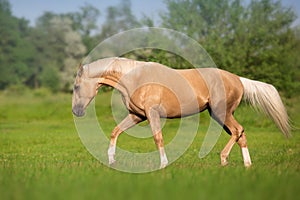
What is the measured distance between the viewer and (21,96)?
52.6 metres

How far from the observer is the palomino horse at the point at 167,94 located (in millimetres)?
9281

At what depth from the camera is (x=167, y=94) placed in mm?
9484

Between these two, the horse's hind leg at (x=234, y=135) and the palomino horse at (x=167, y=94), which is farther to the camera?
the horse's hind leg at (x=234, y=135)

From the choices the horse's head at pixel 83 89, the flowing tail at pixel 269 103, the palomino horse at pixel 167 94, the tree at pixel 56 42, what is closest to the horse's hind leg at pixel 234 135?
the palomino horse at pixel 167 94

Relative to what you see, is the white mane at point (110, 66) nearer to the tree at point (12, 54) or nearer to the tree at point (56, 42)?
the tree at point (56, 42)

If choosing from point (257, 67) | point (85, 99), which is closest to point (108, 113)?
point (257, 67)

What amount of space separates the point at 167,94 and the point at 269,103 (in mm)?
2355

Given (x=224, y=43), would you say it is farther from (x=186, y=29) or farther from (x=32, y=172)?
(x=32, y=172)

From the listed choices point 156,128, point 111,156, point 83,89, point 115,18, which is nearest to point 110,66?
point 83,89

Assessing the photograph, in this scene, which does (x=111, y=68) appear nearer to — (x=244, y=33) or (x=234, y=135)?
(x=234, y=135)

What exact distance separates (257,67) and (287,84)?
1.95 meters

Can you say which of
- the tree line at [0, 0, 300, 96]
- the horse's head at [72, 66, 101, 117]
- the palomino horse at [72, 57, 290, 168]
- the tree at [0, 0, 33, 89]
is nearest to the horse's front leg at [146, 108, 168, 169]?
the palomino horse at [72, 57, 290, 168]

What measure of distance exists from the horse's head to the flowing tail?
3.42m

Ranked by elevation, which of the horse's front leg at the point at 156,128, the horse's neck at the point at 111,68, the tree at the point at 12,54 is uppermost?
the tree at the point at 12,54
